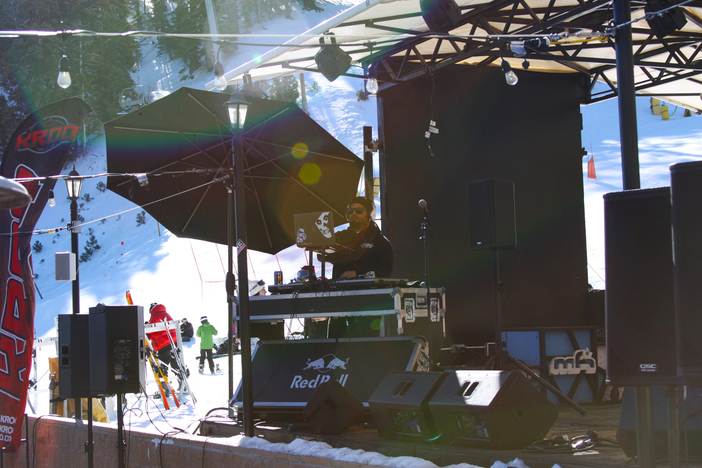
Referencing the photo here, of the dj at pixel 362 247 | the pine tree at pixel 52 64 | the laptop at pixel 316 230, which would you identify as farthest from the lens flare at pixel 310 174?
the pine tree at pixel 52 64

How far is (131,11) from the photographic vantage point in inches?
2330

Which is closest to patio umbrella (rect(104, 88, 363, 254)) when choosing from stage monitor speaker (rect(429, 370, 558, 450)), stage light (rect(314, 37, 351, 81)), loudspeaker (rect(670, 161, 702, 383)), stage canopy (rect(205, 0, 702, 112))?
stage light (rect(314, 37, 351, 81))

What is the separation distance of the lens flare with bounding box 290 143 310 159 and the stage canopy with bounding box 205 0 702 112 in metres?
1.01

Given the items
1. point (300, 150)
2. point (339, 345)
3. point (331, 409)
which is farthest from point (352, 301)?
point (300, 150)

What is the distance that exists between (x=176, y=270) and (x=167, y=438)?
26083 mm

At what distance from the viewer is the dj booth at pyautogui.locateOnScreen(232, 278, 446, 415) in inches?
205

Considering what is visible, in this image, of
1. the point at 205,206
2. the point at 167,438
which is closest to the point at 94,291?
the point at 205,206

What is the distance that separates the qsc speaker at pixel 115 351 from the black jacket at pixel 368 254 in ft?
6.32

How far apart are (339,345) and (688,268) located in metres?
3.92

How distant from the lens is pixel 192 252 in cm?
2902

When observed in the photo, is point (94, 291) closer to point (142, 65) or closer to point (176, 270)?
point (176, 270)

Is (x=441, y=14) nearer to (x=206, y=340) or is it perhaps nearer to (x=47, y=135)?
(x=47, y=135)

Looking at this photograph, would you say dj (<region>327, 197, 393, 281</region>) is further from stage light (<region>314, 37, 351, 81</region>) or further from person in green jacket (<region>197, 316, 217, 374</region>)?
person in green jacket (<region>197, 316, 217, 374</region>)

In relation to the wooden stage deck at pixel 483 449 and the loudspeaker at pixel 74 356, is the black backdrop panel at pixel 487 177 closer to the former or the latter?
the wooden stage deck at pixel 483 449
